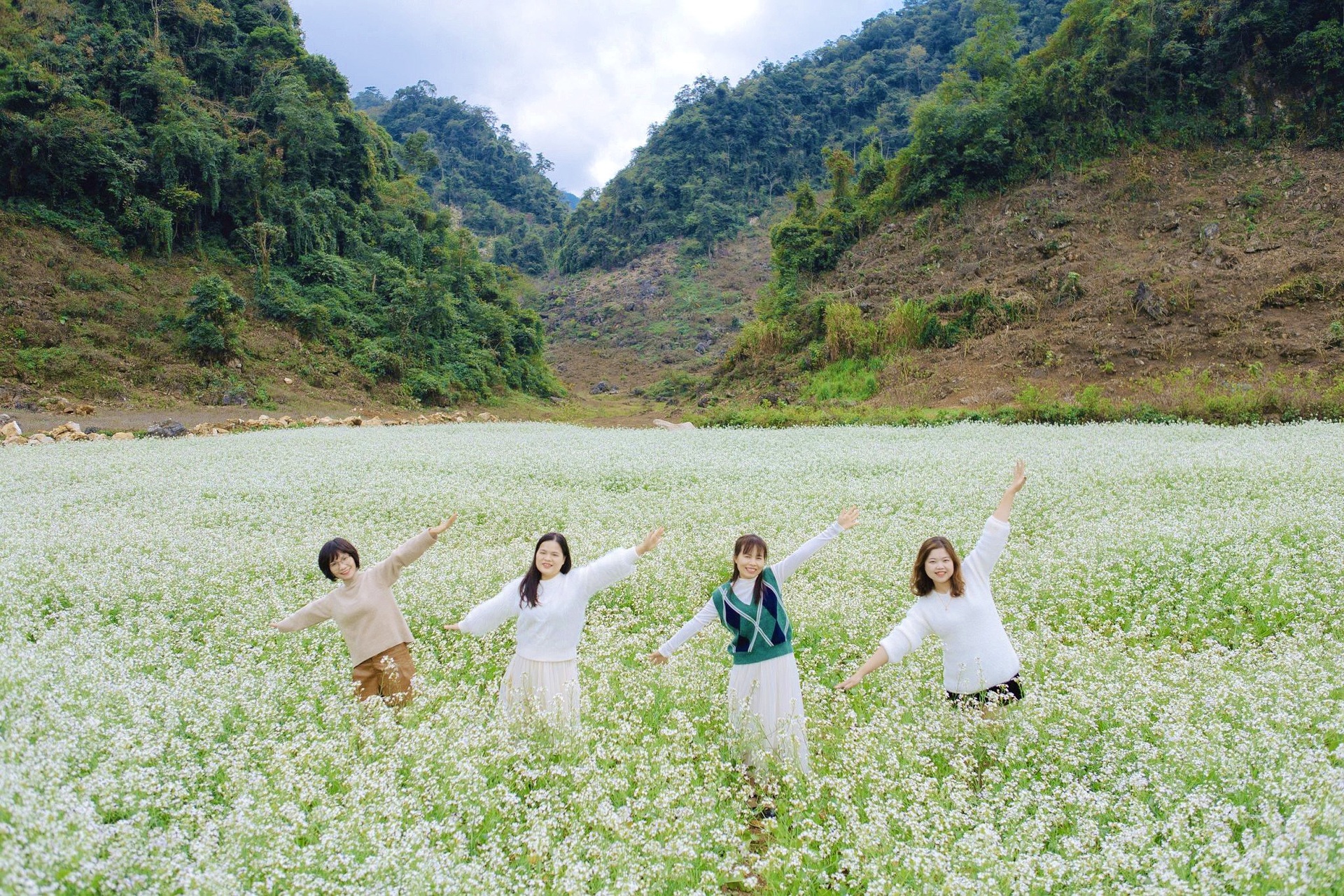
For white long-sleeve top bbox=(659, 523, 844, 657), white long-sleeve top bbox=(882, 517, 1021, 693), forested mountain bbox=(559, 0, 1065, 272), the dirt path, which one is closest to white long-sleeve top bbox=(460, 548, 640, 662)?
white long-sleeve top bbox=(659, 523, 844, 657)

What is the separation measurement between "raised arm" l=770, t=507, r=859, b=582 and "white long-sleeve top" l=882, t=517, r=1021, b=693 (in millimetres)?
772

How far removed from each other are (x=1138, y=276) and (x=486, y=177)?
346 feet

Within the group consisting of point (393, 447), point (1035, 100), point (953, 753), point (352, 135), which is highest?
point (352, 135)

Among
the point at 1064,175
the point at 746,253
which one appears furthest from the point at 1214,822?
the point at 746,253

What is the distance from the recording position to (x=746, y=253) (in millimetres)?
88000

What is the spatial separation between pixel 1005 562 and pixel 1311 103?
42755 millimetres

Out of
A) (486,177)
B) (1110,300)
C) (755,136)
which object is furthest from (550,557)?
(486,177)

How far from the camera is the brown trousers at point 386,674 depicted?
5539mm

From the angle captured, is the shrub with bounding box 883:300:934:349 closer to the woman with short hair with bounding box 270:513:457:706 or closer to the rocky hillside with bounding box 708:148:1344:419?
the rocky hillside with bounding box 708:148:1344:419

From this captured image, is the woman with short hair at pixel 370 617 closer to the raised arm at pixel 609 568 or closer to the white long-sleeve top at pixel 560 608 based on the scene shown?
the white long-sleeve top at pixel 560 608

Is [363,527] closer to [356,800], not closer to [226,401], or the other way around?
[356,800]

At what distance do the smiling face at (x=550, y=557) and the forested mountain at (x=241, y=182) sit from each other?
36.6 metres

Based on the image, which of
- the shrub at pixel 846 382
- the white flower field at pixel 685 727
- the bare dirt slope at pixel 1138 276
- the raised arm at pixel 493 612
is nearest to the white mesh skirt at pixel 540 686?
the white flower field at pixel 685 727

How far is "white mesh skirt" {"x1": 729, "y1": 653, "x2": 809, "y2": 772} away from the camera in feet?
15.4
